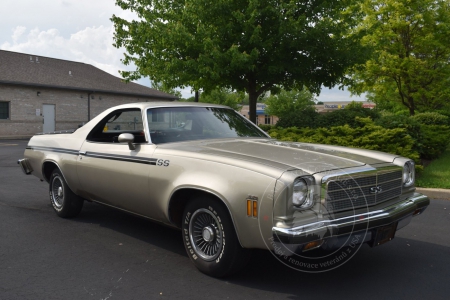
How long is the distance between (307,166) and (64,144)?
3.62 meters

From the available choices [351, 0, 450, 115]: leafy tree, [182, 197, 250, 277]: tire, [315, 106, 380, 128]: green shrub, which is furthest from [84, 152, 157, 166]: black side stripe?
[351, 0, 450, 115]: leafy tree

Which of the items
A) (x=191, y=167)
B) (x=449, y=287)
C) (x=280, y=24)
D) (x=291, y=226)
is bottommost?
(x=449, y=287)

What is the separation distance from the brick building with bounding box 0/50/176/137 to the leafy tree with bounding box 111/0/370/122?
18.7 m

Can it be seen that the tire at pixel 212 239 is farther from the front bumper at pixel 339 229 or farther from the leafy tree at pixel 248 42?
the leafy tree at pixel 248 42

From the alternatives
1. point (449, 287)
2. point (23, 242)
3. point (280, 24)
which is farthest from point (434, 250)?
point (280, 24)

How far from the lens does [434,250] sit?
5043 mm

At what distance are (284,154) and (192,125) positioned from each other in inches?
54.7

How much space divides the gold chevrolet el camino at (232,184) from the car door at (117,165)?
14 mm

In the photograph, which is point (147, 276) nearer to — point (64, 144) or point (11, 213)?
point (64, 144)

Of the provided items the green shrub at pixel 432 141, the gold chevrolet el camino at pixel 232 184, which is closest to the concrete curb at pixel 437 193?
the green shrub at pixel 432 141

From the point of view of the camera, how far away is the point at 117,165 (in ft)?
16.4

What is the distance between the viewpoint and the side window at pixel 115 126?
5531 millimetres

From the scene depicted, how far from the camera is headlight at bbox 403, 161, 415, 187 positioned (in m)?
4.56

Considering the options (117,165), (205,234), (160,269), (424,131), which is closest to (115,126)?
(117,165)
